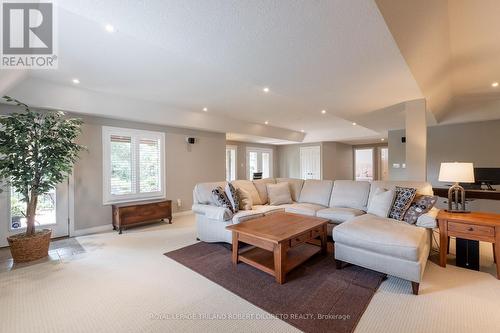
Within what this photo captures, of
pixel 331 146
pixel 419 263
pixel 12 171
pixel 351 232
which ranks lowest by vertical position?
pixel 419 263

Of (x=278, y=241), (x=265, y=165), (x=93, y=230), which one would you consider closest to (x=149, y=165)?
(x=93, y=230)

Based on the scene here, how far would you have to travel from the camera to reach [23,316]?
186 cm

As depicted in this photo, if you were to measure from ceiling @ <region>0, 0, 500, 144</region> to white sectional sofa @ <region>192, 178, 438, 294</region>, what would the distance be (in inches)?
62.1

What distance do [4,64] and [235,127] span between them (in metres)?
4.43

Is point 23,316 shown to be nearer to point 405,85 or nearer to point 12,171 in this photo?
point 12,171

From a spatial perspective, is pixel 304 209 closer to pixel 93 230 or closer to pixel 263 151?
pixel 93 230

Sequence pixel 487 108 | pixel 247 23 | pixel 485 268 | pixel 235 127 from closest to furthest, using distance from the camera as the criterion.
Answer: pixel 247 23 → pixel 485 268 → pixel 487 108 → pixel 235 127

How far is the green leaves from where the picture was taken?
9.34 ft

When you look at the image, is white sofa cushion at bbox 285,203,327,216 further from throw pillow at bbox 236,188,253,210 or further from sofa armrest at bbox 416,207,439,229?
sofa armrest at bbox 416,207,439,229

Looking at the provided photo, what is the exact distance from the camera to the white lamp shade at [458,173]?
2760mm

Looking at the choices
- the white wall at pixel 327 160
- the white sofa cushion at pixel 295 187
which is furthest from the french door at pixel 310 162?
the white sofa cushion at pixel 295 187

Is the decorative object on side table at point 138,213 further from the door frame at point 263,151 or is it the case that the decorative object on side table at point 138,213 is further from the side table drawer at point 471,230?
the side table drawer at point 471,230

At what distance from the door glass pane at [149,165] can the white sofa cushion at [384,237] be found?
4.01 metres

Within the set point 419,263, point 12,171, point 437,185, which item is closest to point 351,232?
point 419,263
